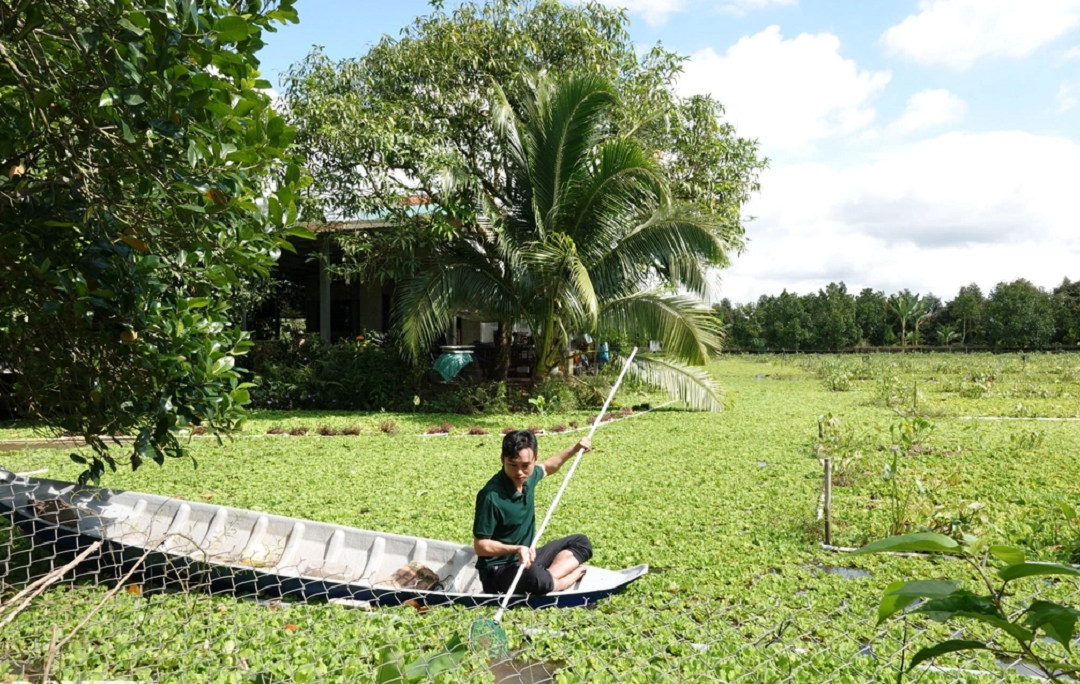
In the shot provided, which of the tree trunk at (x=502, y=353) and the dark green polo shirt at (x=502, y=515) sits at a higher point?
the tree trunk at (x=502, y=353)

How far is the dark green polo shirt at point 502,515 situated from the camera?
396 cm

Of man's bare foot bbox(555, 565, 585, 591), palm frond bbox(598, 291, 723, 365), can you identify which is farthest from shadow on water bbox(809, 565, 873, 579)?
palm frond bbox(598, 291, 723, 365)

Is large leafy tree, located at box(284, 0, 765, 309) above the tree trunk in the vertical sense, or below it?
above

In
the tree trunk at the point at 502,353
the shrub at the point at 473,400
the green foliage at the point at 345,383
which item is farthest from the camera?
the tree trunk at the point at 502,353

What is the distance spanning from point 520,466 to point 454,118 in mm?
10842

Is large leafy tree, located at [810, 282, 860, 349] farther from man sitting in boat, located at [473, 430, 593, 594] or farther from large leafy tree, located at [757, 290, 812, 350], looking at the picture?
man sitting in boat, located at [473, 430, 593, 594]

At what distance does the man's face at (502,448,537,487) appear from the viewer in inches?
155

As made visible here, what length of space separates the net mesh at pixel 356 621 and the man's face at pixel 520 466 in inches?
26.1

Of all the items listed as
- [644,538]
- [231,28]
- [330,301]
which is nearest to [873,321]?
[330,301]

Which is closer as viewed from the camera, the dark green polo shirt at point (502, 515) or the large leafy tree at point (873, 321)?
the dark green polo shirt at point (502, 515)

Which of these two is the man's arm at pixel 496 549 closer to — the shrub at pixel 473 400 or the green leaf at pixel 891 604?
the green leaf at pixel 891 604

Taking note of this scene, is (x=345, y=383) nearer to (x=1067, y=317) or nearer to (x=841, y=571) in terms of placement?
(x=841, y=571)

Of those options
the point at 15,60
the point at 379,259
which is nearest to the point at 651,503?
the point at 15,60

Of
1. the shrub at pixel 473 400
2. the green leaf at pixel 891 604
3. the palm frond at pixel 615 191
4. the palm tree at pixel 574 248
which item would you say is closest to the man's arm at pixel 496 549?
the green leaf at pixel 891 604
